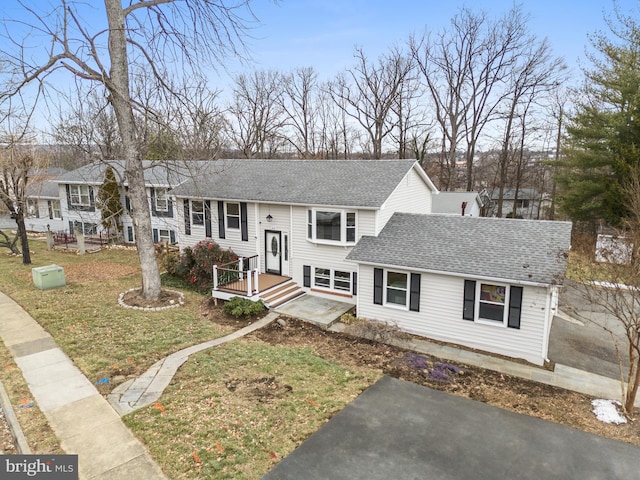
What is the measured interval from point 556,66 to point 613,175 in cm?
1339

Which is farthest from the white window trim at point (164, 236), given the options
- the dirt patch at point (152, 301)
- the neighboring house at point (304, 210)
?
the dirt patch at point (152, 301)

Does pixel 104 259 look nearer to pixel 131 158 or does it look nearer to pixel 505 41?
pixel 131 158

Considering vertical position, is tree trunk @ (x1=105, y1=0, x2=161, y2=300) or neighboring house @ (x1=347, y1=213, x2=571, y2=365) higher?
tree trunk @ (x1=105, y1=0, x2=161, y2=300)

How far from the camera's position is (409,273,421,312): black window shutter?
12491 mm

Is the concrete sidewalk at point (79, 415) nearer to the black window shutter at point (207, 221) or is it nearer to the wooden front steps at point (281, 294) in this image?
the wooden front steps at point (281, 294)

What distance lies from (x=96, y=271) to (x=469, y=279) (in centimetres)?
1654

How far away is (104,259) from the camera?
21281 mm

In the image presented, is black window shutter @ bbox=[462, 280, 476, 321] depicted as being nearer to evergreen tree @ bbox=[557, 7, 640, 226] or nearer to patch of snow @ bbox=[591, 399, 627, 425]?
patch of snow @ bbox=[591, 399, 627, 425]

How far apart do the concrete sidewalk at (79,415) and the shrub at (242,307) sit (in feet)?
16.8

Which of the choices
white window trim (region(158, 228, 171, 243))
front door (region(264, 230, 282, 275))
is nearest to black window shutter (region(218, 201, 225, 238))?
front door (region(264, 230, 282, 275))

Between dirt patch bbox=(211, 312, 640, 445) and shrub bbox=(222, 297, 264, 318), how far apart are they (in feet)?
1.53

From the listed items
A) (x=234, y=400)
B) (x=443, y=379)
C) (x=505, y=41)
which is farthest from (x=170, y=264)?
(x=505, y=41)

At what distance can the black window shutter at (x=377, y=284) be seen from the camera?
1316cm

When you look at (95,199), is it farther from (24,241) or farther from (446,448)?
(446,448)
